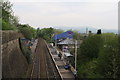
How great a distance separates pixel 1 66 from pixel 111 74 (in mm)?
5451

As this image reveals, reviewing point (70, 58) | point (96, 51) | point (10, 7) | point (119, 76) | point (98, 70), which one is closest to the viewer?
point (119, 76)

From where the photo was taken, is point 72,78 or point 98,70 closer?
point 98,70

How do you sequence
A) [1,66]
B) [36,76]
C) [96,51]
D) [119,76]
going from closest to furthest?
[1,66]
[119,76]
[96,51]
[36,76]

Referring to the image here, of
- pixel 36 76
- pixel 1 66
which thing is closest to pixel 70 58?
pixel 36 76

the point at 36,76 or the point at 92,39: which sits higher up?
the point at 92,39

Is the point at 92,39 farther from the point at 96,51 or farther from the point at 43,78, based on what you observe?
the point at 43,78

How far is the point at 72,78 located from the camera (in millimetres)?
14320

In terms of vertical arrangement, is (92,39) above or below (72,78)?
above

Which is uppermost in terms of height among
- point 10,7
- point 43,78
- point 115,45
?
point 10,7

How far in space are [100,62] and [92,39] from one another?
4765mm

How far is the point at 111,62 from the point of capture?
9.13m

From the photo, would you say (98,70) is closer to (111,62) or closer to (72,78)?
(111,62)

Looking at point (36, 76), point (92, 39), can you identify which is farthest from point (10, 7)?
point (92, 39)

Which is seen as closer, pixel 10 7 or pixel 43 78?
pixel 43 78
